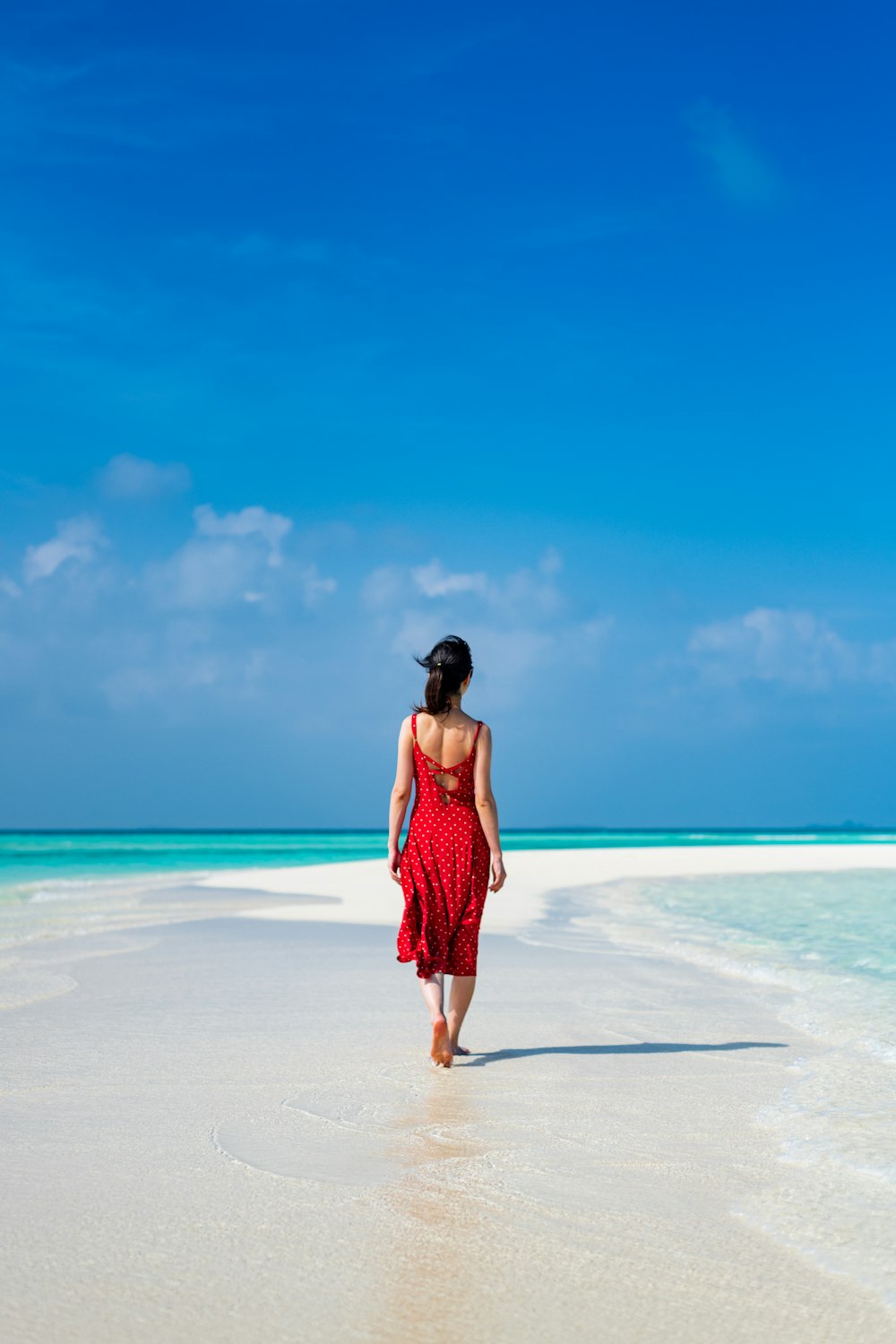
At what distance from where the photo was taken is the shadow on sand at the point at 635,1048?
5804mm

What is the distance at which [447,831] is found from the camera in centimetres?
589

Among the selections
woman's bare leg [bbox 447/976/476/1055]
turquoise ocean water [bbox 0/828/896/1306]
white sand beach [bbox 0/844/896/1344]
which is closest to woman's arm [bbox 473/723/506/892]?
woman's bare leg [bbox 447/976/476/1055]

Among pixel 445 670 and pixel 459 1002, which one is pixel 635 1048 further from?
pixel 445 670

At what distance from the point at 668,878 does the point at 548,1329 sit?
22.6 metres

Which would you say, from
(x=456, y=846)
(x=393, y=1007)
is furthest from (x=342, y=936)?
(x=456, y=846)

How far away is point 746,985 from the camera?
817 centimetres

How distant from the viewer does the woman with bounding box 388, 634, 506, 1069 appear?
5.78 metres

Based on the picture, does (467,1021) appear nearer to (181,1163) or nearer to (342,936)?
(181,1163)

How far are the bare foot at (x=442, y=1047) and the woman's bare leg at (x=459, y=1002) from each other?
0.35 meters

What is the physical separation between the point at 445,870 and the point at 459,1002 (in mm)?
642

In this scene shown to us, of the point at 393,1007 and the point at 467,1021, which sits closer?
the point at 467,1021

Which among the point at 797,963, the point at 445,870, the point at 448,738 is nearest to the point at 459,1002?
the point at 445,870

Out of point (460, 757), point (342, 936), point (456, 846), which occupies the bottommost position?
point (342, 936)

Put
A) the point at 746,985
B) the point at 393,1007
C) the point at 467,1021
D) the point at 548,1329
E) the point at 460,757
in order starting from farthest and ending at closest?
the point at 746,985, the point at 393,1007, the point at 467,1021, the point at 460,757, the point at 548,1329
